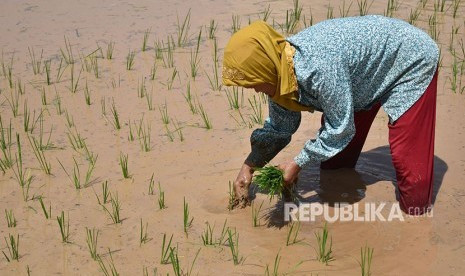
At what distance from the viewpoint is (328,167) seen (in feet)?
16.7

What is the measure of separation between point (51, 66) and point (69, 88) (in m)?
0.50

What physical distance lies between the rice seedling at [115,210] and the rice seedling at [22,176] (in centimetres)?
51

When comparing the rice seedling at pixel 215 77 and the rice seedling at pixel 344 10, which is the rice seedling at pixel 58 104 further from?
the rice seedling at pixel 344 10

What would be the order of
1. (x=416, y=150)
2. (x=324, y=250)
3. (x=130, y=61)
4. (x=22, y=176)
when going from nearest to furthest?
(x=324, y=250) → (x=416, y=150) → (x=22, y=176) → (x=130, y=61)

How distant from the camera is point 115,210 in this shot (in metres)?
4.73

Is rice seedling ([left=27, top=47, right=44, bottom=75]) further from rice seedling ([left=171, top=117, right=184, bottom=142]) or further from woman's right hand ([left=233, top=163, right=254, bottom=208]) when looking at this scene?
woman's right hand ([left=233, top=163, right=254, bottom=208])

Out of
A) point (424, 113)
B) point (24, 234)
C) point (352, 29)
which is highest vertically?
point (352, 29)

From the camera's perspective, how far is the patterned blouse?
399 centimetres

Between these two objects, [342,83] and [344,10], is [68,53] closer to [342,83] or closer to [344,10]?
[344,10]

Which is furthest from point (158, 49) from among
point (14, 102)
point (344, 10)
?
point (344, 10)

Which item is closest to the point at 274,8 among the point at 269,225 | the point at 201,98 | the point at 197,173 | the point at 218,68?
the point at 218,68

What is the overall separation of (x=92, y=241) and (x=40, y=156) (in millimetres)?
973

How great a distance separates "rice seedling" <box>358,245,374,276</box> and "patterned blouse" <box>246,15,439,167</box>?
1.62 feet

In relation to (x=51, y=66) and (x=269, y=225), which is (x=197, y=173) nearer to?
(x=269, y=225)
